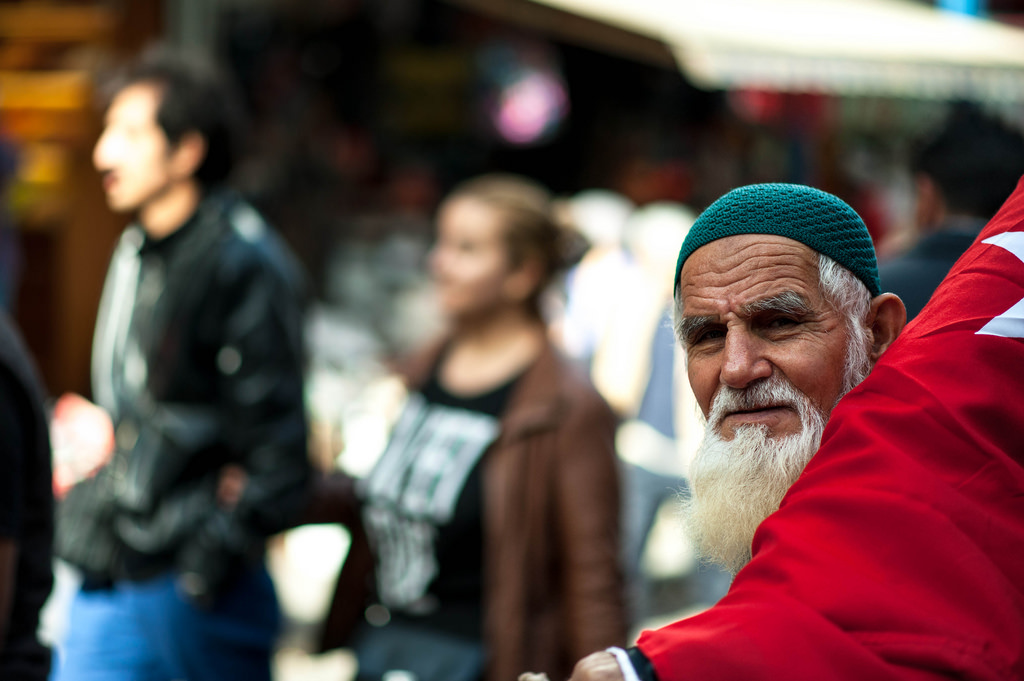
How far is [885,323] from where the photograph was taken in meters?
1.63

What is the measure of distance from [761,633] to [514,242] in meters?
2.35

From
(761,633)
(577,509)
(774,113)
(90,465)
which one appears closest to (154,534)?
→ (90,465)

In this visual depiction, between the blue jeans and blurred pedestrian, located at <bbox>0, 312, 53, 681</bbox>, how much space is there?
2.76ft

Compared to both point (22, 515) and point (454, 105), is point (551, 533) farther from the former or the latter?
point (454, 105)

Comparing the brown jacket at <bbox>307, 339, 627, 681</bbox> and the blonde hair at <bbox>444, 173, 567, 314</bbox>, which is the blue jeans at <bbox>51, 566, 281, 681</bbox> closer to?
the brown jacket at <bbox>307, 339, 627, 681</bbox>

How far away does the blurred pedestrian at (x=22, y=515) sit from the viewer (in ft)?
6.87

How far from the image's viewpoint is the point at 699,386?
1620mm

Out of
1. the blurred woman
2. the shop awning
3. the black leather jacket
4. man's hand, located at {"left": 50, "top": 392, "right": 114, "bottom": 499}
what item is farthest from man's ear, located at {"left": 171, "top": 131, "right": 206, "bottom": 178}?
the shop awning

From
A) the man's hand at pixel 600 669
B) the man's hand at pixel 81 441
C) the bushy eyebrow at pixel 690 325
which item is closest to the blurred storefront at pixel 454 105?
the man's hand at pixel 81 441

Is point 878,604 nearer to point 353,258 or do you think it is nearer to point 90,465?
point 90,465

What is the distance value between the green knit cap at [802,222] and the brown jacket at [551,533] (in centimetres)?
158

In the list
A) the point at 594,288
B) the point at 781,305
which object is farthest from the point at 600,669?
the point at 594,288

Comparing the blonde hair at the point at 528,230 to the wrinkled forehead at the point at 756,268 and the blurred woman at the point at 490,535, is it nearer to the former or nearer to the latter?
the blurred woman at the point at 490,535

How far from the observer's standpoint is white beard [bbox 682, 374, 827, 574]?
151 centimetres
